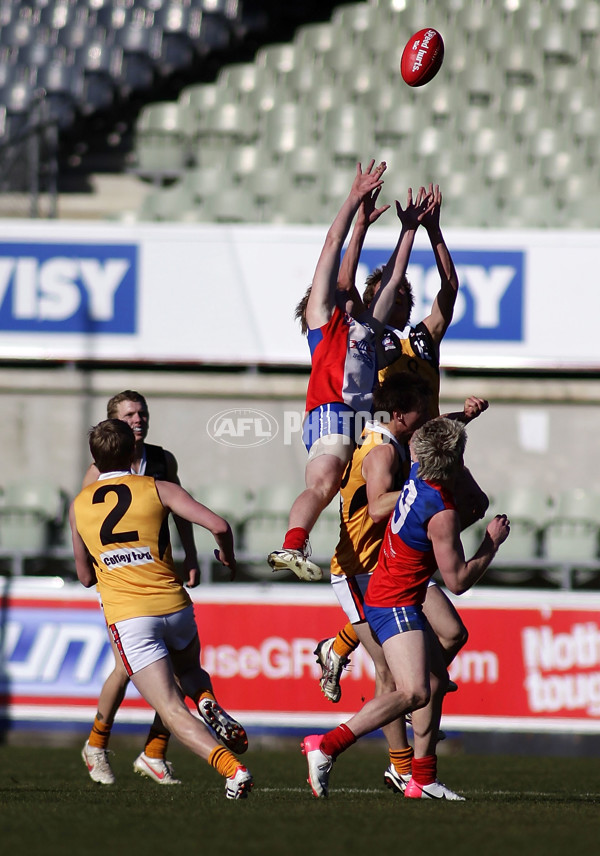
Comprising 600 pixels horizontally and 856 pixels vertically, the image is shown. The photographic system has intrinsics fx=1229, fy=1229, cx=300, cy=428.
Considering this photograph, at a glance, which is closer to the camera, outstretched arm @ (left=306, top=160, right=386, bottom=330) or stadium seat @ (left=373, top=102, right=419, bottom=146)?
outstretched arm @ (left=306, top=160, right=386, bottom=330)

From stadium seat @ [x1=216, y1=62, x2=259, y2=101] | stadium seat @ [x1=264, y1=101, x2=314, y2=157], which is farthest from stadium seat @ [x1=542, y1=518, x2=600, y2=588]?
stadium seat @ [x1=216, y1=62, x2=259, y2=101]

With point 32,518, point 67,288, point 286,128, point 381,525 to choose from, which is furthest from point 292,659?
point 286,128

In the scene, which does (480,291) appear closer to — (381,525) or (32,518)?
(32,518)

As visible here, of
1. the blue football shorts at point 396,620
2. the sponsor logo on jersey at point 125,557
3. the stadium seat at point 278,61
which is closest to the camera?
the blue football shorts at point 396,620

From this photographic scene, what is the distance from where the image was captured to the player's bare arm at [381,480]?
5.84 metres

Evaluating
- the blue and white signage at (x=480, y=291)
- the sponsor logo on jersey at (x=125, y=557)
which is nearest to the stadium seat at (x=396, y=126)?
the blue and white signage at (x=480, y=291)

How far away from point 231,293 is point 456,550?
7862 mm

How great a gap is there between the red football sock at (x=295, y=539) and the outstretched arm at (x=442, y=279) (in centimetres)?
149

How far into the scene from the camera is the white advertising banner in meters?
12.7

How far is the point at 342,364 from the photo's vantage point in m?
6.20

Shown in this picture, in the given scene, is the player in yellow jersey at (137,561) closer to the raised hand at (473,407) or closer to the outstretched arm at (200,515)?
the outstretched arm at (200,515)

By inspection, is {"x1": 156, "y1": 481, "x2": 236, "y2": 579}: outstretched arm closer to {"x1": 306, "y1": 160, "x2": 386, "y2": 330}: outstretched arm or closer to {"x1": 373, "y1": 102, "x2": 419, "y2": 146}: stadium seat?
{"x1": 306, "y1": 160, "x2": 386, "y2": 330}: outstretched arm

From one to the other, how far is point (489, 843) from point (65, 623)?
623 centimetres

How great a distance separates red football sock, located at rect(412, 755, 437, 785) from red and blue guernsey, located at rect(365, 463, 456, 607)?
0.75 meters
